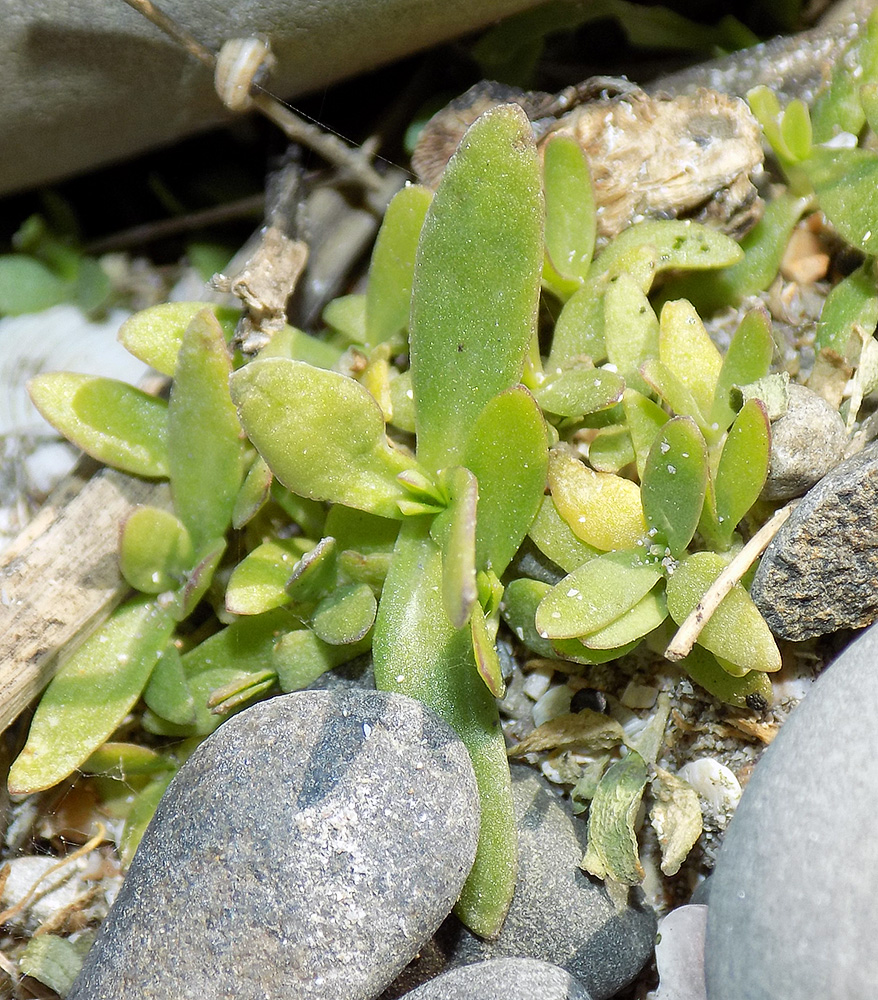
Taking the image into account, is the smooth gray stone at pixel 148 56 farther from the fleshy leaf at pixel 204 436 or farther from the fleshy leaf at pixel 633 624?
the fleshy leaf at pixel 633 624

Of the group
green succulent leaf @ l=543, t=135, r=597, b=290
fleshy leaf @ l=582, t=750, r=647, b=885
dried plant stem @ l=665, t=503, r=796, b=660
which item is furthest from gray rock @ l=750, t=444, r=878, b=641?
green succulent leaf @ l=543, t=135, r=597, b=290

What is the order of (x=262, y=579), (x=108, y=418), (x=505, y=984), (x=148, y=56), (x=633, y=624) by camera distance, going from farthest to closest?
(x=148, y=56)
(x=108, y=418)
(x=262, y=579)
(x=633, y=624)
(x=505, y=984)

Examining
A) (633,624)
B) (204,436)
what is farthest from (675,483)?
(204,436)

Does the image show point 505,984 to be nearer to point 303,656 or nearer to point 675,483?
point 303,656

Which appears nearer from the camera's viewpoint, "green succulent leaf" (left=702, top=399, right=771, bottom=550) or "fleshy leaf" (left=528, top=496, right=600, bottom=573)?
"green succulent leaf" (left=702, top=399, right=771, bottom=550)

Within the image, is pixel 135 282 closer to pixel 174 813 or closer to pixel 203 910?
pixel 174 813

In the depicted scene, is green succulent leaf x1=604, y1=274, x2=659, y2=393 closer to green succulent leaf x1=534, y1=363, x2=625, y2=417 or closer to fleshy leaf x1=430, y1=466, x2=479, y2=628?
green succulent leaf x1=534, y1=363, x2=625, y2=417

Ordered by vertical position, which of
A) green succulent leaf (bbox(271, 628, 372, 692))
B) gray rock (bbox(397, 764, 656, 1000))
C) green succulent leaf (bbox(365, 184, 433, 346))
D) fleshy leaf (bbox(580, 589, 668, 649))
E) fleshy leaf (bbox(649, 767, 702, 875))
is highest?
green succulent leaf (bbox(365, 184, 433, 346))
